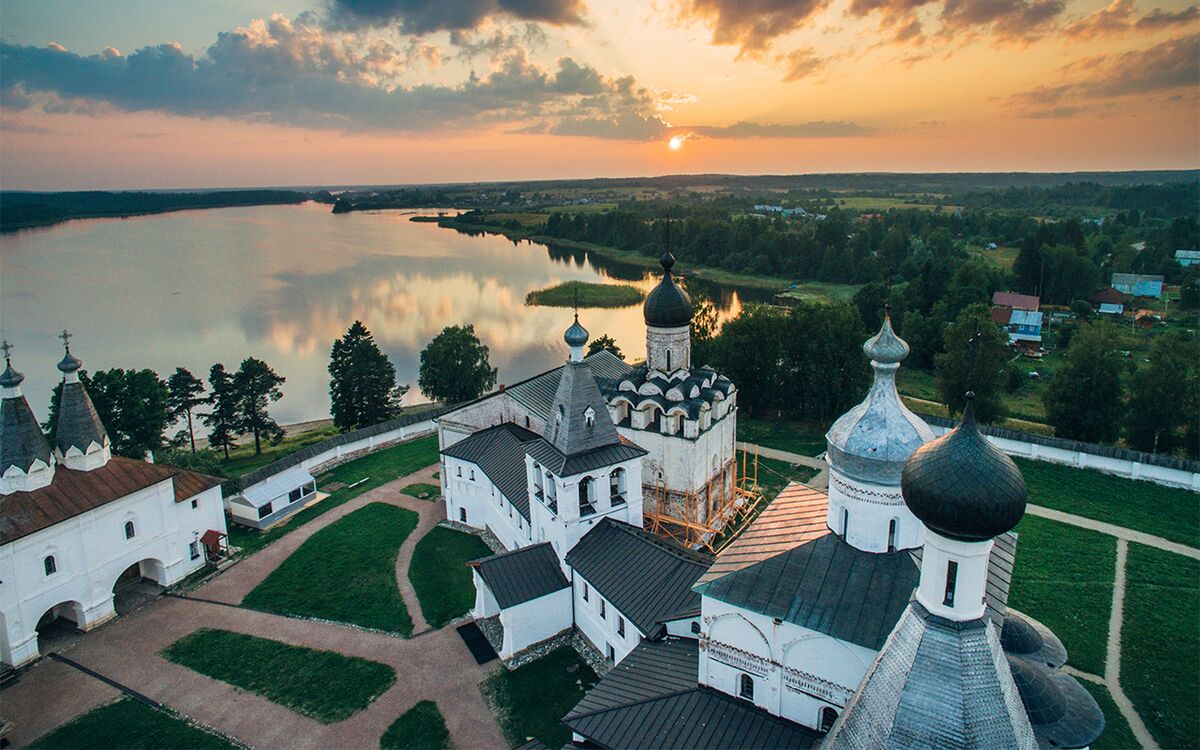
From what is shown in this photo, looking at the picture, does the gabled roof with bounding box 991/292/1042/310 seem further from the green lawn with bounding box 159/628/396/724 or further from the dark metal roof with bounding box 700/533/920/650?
the green lawn with bounding box 159/628/396/724

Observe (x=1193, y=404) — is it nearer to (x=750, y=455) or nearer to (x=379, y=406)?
(x=750, y=455)

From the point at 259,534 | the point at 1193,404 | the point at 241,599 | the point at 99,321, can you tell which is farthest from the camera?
the point at 99,321

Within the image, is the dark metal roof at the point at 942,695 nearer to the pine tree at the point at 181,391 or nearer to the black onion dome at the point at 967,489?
the black onion dome at the point at 967,489

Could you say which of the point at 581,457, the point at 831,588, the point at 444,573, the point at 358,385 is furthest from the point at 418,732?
the point at 358,385

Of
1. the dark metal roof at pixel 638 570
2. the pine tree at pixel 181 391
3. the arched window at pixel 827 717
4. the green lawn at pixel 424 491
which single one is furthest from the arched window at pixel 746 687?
the pine tree at pixel 181 391

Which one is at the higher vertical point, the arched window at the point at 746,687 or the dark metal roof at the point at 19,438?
the dark metal roof at the point at 19,438

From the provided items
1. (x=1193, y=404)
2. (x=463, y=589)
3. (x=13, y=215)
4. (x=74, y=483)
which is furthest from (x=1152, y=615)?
(x=13, y=215)

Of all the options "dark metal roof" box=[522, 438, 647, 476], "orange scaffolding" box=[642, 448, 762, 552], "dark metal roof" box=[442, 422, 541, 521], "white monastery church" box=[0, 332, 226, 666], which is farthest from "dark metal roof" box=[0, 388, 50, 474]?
"orange scaffolding" box=[642, 448, 762, 552]
